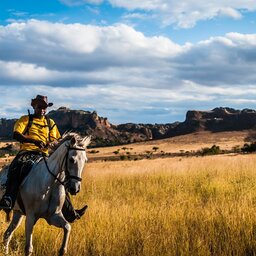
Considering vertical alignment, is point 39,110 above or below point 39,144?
above

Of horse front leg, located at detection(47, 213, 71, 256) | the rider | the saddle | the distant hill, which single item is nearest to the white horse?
horse front leg, located at detection(47, 213, 71, 256)

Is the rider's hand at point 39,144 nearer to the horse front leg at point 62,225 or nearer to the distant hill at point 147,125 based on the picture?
the horse front leg at point 62,225

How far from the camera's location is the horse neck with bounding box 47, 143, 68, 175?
6.36 m

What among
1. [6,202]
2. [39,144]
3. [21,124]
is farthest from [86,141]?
[6,202]

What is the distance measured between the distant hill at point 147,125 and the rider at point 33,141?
3688 inches

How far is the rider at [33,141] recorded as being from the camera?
6.77 metres

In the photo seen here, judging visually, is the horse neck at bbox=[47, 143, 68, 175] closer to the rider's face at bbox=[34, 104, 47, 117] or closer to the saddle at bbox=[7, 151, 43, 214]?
the saddle at bbox=[7, 151, 43, 214]

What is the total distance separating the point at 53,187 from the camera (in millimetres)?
6484

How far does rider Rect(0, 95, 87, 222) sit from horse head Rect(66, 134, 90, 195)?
818mm

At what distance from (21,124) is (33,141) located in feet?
1.21

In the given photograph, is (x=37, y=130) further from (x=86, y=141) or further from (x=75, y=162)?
(x=75, y=162)

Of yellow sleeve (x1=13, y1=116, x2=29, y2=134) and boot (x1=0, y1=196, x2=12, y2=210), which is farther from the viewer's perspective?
yellow sleeve (x1=13, y1=116, x2=29, y2=134)

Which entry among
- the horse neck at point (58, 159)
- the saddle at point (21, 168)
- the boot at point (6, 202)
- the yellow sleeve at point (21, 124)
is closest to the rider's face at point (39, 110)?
the yellow sleeve at point (21, 124)

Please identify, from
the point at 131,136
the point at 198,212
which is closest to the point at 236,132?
the point at 131,136
